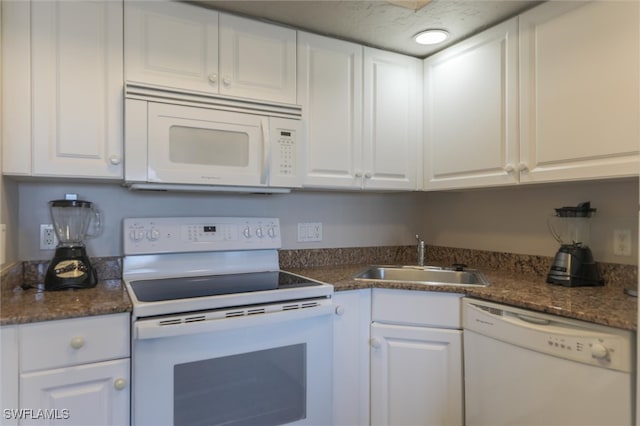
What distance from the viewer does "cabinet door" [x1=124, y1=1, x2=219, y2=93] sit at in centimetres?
158

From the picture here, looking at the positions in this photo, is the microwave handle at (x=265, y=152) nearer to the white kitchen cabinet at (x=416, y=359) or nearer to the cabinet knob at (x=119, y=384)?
the white kitchen cabinet at (x=416, y=359)

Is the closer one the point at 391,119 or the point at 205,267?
the point at 205,267

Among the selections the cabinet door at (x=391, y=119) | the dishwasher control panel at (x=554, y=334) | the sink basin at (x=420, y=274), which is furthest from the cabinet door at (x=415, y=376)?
the cabinet door at (x=391, y=119)

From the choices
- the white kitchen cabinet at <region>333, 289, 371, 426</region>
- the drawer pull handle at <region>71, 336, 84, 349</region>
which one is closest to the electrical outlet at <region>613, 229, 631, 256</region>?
the white kitchen cabinet at <region>333, 289, 371, 426</region>

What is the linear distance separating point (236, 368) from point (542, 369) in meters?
1.07

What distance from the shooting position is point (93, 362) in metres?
1.26

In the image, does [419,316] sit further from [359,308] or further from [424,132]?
[424,132]

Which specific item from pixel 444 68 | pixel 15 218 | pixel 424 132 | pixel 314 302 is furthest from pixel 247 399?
pixel 444 68

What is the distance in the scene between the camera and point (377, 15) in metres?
1.80

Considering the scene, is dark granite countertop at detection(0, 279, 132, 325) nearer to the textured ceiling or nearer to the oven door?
the oven door

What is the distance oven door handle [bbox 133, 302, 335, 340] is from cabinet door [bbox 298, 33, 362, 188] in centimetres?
66

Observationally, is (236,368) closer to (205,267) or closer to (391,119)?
(205,267)

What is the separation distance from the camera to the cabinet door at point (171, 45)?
1.58 m

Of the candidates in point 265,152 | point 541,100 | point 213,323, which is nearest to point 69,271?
point 213,323
